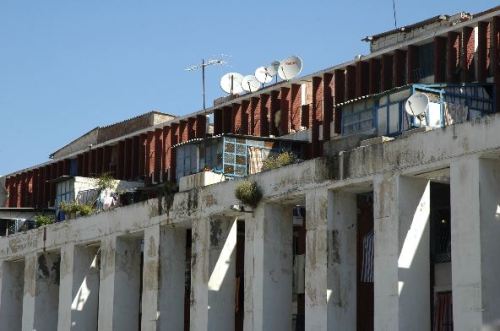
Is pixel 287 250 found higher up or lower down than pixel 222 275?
higher up

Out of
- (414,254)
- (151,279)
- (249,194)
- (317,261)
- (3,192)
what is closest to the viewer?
(414,254)

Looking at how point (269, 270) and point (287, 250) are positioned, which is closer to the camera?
point (269, 270)

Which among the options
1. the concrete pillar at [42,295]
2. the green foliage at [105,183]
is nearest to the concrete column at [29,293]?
the concrete pillar at [42,295]

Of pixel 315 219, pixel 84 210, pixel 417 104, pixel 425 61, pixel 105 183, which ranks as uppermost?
pixel 425 61

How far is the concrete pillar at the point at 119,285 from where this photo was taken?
146 ft

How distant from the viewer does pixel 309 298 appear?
35.8m

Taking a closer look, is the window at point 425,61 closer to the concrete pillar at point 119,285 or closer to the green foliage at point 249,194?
the green foliage at point 249,194

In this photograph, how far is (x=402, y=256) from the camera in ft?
108

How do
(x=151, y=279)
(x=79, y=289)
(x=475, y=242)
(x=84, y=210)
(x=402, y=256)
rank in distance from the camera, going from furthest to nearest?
(x=84, y=210) → (x=79, y=289) → (x=151, y=279) → (x=402, y=256) → (x=475, y=242)

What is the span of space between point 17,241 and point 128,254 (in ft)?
27.8

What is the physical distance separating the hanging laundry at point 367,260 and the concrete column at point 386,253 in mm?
4196

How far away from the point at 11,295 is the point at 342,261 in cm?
2095

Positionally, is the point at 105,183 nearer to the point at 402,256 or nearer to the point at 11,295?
the point at 11,295

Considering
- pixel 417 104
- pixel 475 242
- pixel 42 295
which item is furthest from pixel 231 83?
pixel 475 242
